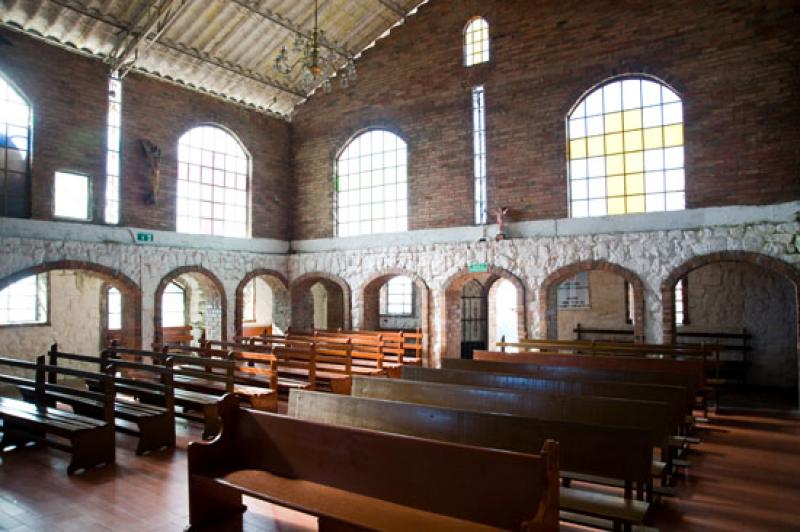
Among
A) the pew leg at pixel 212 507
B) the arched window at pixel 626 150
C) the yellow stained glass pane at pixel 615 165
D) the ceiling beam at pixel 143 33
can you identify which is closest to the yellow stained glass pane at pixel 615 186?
the arched window at pixel 626 150

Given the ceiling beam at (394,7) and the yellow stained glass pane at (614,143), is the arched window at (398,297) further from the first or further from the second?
the yellow stained glass pane at (614,143)

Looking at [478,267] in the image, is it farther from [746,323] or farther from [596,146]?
[746,323]

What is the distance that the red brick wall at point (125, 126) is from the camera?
988cm

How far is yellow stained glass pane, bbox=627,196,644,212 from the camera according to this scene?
33.0 feet

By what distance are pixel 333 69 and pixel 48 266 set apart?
A: 7.57m

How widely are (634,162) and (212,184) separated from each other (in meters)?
9.09

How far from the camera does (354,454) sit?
3287 mm

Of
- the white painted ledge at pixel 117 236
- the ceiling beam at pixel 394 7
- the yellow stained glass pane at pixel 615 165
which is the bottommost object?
the white painted ledge at pixel 117 236

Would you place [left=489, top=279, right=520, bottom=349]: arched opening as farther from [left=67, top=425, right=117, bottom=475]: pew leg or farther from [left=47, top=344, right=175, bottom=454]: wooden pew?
[left=67, top=425, right=117, bottom=475]: pew leg

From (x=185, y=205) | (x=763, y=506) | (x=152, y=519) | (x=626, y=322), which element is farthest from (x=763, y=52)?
(x=185, y=205)

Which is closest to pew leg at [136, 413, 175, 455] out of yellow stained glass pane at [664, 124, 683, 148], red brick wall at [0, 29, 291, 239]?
red brick wall at [0, 29, 291, 239]

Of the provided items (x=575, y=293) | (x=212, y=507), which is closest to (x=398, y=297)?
(x=575, y=293)

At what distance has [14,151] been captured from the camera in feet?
31.8

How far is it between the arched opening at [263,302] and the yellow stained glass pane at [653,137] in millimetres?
8704
